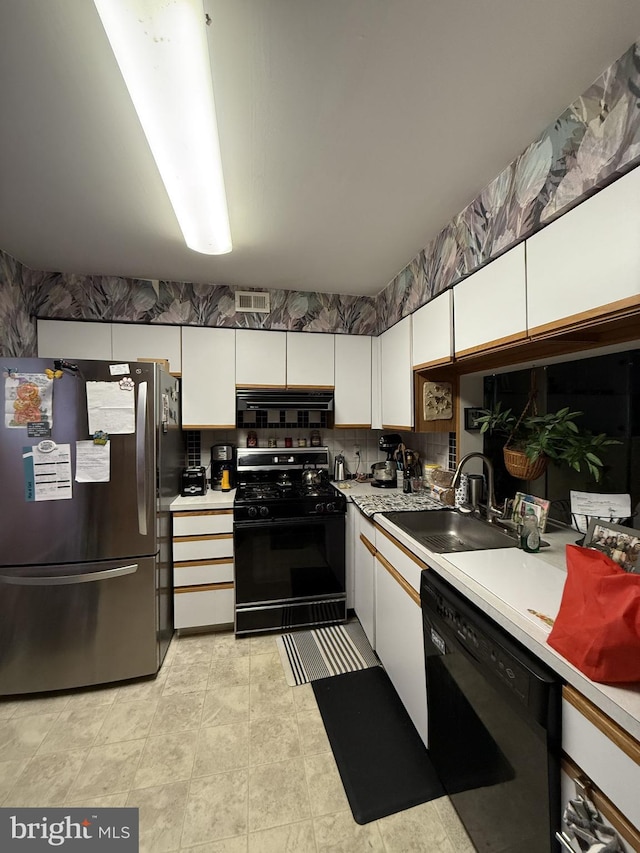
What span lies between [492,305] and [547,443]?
0.66m

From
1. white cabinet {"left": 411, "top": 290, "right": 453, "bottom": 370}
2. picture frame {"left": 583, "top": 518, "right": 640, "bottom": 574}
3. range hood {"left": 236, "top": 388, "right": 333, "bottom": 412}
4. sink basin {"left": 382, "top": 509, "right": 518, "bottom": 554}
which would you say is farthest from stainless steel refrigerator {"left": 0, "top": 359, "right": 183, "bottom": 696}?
picture frame {"left": 583, "top": 518, "right": 640, "bottom": 574}

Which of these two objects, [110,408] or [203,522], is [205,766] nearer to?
[203,522]

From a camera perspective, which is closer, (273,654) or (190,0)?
(190,0)

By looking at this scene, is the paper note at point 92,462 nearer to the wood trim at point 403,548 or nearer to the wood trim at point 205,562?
the wood trim at point 205,562

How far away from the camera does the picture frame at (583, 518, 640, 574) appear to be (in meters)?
1.00

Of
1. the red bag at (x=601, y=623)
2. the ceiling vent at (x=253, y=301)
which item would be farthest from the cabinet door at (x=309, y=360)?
the red bag at (x=601, y=623)

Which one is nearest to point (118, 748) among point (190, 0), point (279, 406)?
point (279, 406)

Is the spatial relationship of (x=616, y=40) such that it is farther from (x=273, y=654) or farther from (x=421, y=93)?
(x=273, y=654)

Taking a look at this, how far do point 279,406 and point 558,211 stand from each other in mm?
1950

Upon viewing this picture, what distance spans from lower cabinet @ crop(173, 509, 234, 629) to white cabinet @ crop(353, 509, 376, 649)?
88 centimetres

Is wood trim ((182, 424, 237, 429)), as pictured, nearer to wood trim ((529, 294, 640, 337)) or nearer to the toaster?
the toaster

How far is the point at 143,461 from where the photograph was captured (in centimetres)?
184

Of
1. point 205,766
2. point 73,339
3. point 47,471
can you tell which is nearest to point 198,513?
point 47,471

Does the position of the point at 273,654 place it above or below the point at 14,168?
below
